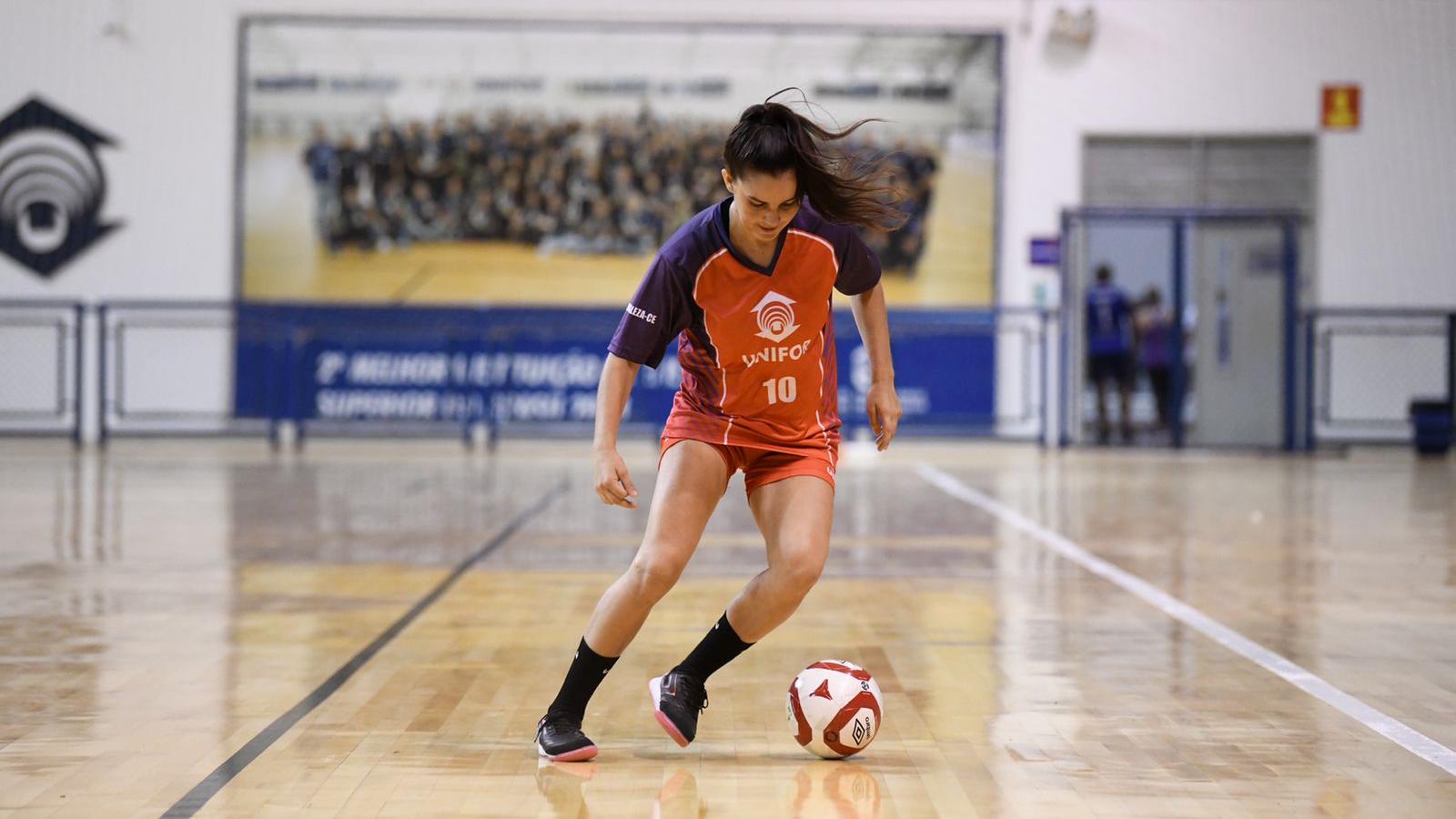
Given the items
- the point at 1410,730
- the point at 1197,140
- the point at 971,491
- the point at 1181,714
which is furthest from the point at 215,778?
the point at 1197,140

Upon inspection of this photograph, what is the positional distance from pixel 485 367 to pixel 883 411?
581 inches

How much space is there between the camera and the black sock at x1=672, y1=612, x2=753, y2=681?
14.2 feet

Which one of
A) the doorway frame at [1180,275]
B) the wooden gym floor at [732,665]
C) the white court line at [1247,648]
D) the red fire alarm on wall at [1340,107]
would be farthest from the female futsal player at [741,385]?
the red fire alarm on wall at [1340,107]

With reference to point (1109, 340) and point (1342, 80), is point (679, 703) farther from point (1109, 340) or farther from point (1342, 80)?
point (1342, 80)

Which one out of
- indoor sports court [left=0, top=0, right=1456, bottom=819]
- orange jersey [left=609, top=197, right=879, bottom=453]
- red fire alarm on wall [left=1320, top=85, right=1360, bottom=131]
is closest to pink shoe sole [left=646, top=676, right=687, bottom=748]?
orange jersey [left=609, top=197, right=879, bottom=453]

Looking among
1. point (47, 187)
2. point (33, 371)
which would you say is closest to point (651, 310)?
point (33, 371)

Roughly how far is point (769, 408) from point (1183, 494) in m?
9.00

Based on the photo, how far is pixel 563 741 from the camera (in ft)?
13.5

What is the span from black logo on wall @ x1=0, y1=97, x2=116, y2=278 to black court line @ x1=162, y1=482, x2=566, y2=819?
14.0m

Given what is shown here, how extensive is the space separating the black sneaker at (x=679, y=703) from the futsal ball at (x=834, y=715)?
9.9 inches

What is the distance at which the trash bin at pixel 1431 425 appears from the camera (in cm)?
1797

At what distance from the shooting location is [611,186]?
806 inches

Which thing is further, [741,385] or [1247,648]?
[1247,648]

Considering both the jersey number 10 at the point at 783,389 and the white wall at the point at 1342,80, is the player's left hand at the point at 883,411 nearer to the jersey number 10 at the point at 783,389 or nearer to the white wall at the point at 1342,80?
the jersey number 10 at the point at 783,389
